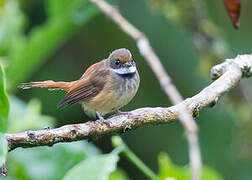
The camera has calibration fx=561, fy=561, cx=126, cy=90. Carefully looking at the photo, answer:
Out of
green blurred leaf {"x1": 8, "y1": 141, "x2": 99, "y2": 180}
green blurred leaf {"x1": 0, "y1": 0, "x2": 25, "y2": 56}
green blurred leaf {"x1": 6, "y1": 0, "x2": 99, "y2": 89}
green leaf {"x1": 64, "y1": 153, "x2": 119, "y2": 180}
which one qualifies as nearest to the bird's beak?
green blurred leaf {"x1": 8, "y1": 141, "x2": 99, "y2": 180}

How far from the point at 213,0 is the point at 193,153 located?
18.2ft

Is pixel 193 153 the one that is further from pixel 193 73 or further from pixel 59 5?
pixel 193 73

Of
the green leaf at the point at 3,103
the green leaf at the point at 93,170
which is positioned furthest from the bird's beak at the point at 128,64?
the green leaf at the point at 3,103

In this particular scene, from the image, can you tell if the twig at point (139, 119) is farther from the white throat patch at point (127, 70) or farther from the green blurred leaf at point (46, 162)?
the green blurred leaf at point (46, 162)

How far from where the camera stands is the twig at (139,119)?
2.41 m

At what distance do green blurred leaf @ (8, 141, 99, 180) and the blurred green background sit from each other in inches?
28.5

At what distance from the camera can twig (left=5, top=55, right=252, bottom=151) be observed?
7.91 feet

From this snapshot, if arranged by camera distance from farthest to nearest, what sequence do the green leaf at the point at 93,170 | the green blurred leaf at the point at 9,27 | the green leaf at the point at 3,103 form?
1. the green blurred leaf at the point at 9,27
2. the green leaf at the point at 93,170
3. the green leaf at the point at 3,103

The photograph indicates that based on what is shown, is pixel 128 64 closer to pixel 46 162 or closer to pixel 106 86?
pixel 106 86

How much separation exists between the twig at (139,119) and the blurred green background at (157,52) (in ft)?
6.14

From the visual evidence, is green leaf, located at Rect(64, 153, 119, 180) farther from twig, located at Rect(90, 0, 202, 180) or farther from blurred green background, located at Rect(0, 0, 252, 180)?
blurred green background, located at Rect(0, 0, 252, 180)

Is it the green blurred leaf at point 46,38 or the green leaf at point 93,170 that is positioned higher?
the green blurred leaf at point 46,38

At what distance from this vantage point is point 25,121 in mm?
4117

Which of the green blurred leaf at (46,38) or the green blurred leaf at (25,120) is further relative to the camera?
the green blurred leaf at (46,38)
